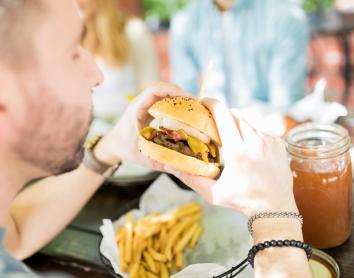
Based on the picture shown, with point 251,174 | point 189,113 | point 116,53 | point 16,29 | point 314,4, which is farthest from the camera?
point 314,4

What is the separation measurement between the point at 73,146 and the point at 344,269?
Answer: 755 millimetres

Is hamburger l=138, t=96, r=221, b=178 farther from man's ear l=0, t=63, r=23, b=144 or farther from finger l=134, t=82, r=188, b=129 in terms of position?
man's ear l=0, t=63, r=23, b=144

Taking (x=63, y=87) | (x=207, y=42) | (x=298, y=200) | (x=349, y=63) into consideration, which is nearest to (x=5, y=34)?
(x=63, y=87)

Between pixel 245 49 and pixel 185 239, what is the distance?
6.11 feet

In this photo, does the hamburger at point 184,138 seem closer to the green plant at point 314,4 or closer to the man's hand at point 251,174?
the man's hand at point 251,174

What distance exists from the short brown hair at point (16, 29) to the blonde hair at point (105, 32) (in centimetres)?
211

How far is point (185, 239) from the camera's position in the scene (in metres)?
1.62

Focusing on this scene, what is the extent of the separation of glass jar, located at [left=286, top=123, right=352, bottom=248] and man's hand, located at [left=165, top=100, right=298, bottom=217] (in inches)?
8.3

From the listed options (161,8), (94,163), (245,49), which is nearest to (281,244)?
(94,163)

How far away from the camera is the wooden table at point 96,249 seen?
1521 mm

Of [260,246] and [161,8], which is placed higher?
[260,246]

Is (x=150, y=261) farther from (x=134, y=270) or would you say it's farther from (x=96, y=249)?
(x=96, y=249)

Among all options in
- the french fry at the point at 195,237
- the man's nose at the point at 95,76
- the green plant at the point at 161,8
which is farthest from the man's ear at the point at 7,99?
the green plant at the point at 161,8

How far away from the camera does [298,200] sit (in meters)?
1.56
